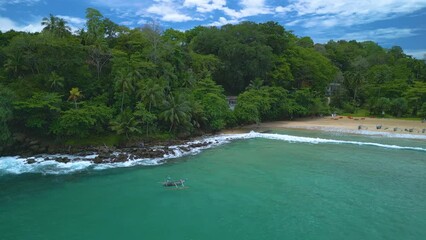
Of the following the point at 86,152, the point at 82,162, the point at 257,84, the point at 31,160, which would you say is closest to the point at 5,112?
the point at 31,160

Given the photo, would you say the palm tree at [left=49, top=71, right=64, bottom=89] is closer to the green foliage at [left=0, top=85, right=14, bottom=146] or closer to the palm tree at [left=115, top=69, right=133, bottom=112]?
the green foliage at [left=0, top=85, right=14, bottom=146]

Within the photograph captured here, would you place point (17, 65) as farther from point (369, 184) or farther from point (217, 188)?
point (369, 184)

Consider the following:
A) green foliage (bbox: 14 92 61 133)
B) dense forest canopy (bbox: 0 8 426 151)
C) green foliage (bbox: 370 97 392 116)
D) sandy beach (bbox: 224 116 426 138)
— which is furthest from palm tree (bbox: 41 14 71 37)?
green foliage (bbox: 370 97 392 116)

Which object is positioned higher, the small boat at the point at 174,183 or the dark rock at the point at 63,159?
the dark rock at the point at 63,159

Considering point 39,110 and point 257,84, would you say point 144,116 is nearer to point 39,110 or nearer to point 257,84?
point 39,110

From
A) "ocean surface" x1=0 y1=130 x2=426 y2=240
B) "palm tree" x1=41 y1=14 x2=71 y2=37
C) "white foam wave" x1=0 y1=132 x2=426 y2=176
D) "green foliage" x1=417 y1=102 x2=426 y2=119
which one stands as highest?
"palm tree" x1=41 y1=14 x2=71 y2=37

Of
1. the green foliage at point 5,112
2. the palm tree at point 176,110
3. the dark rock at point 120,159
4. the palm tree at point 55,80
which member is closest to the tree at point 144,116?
the palm tree at point 176,110

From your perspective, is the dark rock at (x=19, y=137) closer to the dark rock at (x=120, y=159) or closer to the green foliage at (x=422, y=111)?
the dark rock at (x=120, y=159)
